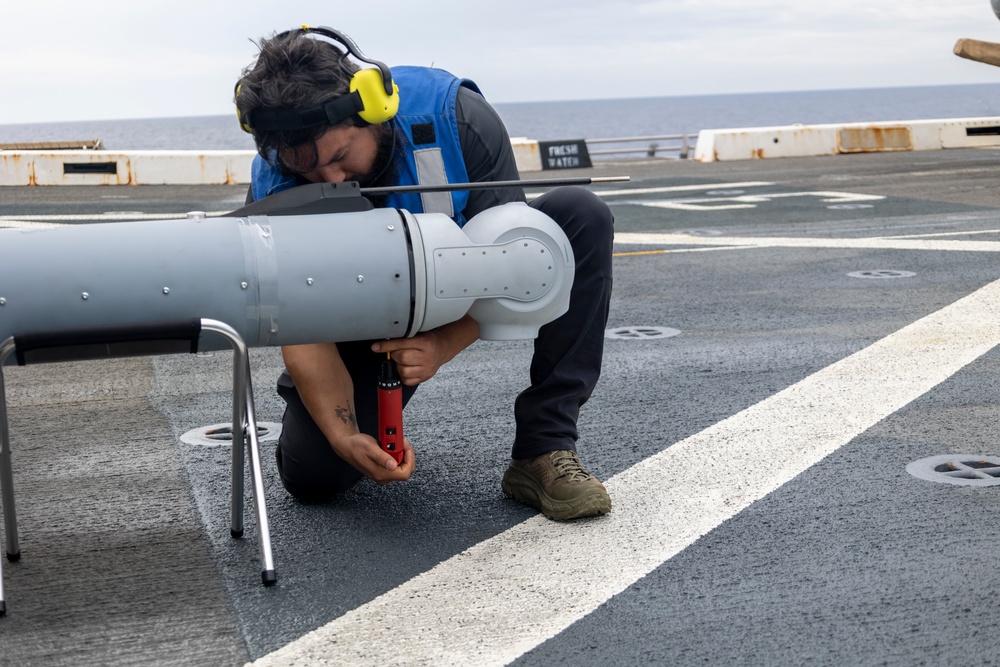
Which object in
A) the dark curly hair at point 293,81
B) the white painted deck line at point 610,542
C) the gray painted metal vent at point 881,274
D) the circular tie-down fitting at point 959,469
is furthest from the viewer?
the gray painted metal vent at point 881,274

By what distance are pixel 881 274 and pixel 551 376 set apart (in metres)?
4.21

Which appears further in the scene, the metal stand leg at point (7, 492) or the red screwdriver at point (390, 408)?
the red screwdriver at point (390, 408)

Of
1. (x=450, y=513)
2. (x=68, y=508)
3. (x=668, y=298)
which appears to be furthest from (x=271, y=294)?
(x=668, y=298)

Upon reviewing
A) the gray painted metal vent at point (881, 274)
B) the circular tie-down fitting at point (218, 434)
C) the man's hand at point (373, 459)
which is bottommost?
the circular tie-down fitting at point (218, 434)

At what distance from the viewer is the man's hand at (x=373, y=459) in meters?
2.72

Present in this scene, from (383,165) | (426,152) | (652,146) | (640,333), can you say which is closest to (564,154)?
(652,146)

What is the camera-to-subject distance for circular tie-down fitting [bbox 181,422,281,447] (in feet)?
12.2

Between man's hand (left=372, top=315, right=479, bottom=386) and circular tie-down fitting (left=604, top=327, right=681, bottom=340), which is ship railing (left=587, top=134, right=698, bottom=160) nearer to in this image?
circular tie-down fitting (left=604, top=327, right=681, bottom=340)

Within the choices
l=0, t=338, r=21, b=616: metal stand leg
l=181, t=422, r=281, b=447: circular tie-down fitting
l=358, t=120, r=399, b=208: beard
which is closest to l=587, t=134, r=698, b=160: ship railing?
l=181, t=422, r=281, b=447: circular tie-down fitting

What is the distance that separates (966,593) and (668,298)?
12.9 ft

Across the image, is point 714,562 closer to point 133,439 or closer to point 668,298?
point 133,439

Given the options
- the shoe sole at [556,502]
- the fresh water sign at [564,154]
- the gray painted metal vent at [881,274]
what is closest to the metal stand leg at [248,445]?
the shoe sole at [556,502]

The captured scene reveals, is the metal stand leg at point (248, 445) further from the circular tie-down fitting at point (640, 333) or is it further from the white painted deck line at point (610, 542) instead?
the circular tie-down fitting at point (640, 333)

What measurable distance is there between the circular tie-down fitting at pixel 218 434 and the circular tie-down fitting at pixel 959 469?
2.03 meters
